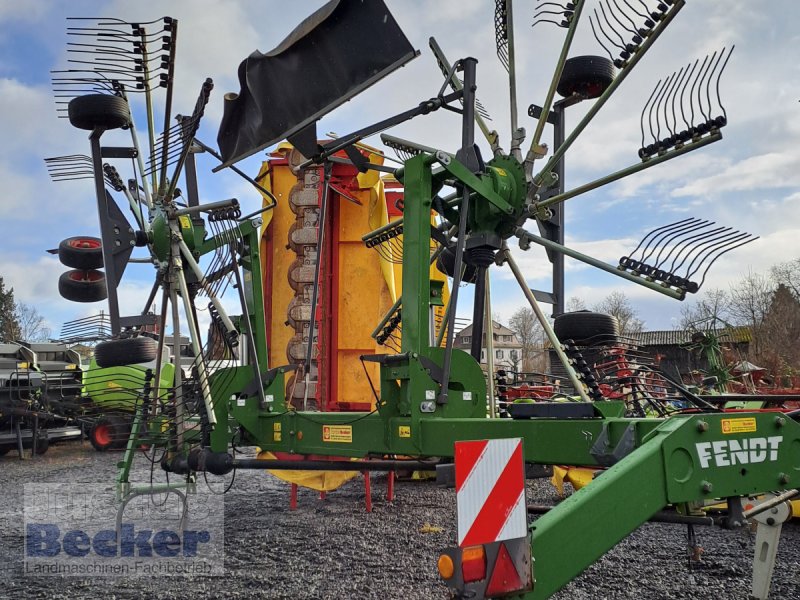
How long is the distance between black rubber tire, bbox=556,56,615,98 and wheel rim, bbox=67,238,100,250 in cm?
406

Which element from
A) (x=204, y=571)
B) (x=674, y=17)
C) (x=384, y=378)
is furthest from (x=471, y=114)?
(x=204, y=571)

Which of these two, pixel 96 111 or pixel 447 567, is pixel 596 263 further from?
pixel 96 111

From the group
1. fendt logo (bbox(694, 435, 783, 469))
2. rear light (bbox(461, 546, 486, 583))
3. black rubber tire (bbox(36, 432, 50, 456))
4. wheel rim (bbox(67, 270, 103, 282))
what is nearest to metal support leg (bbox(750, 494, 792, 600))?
fendt logo (bbox(694, 435, 783, 469))

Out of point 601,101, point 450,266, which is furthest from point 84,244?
point 601,101

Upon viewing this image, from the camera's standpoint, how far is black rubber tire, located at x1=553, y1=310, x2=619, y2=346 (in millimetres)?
4934

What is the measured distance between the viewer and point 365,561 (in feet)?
17.0

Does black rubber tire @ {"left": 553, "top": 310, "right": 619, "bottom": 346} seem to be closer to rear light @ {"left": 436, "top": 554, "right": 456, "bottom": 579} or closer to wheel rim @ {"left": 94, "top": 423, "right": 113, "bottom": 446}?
rear light @ {"left": 436, "top": 554, "right": 456, "bottom": 579}

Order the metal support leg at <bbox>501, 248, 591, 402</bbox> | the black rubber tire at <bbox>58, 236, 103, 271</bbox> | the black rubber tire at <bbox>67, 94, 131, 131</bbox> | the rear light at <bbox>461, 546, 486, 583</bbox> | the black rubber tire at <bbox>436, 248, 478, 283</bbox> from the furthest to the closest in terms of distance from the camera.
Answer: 1. the black rubber tire at <bbox>58, 236, 103, 271</bbox>
2. the black rubber tire at <bbox>436, 248, 478, 283</bbox>
3. the black rubber tire at <bbox>67, 94, 131, 131</bbox>
4. the metal support leg at <bbox>501, 248, 591, 402</bbox>
5. the rear light at <bbox>461, 546, 486, 583</bbox>

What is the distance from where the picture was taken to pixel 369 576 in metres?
4.79

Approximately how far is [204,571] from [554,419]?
308 centimetres

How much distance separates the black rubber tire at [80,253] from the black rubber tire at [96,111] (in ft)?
3.85

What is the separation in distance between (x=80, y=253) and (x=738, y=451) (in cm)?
527

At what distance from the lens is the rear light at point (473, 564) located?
80.7 inches

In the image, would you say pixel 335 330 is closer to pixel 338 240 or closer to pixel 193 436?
pixel 338 240
